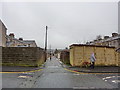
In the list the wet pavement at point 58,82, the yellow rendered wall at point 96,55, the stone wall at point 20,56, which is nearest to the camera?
the wet pavement at point 58,82

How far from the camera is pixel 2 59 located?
15.5 metres

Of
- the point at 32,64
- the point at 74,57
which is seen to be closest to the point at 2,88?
the point at 32,64

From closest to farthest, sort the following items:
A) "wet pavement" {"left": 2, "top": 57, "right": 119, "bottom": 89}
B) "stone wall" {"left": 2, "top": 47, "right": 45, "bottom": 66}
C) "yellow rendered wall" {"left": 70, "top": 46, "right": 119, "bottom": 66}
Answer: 1. "wet pavement" {"left": 2, "top": 57, "right": 119, "bottom": 89}
2. "stone wall" {"left": 2, "top": 47, "right": 45, "bottom": 66}
3. "yellow rendered wall" {"left": 70, "top": 46, "right": 119, "bottom": 66}

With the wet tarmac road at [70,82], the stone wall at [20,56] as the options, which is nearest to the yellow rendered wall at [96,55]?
the stone wall at [20,56]

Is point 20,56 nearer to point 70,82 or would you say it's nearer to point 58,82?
point 58,82

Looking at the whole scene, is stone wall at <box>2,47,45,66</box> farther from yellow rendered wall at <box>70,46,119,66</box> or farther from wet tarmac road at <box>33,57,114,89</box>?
wet tarmac road at <box>33,57,114,89</box>

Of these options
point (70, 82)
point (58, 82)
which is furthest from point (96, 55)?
point (58, 82)

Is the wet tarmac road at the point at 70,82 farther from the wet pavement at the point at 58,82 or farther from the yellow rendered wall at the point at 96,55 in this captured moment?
the yellow rendered wall at the point at 96,55

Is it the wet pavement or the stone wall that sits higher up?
the stone wall

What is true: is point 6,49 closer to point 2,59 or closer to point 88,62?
point 2,59

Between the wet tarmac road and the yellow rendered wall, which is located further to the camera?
the yellow rendered wall

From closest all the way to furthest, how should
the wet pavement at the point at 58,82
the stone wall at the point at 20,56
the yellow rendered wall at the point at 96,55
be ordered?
1. the wet pavement at the point at 58,82
2. the stone wall at the point at 20,56
3. the yellow rendered wall at the point at 96,55

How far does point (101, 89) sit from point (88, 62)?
8.80m

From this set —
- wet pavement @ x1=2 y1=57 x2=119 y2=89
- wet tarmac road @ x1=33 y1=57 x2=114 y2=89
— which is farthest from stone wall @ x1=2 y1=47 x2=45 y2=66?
wet tarmac road @ x1=33 y1=57 x2=114 y2=89
